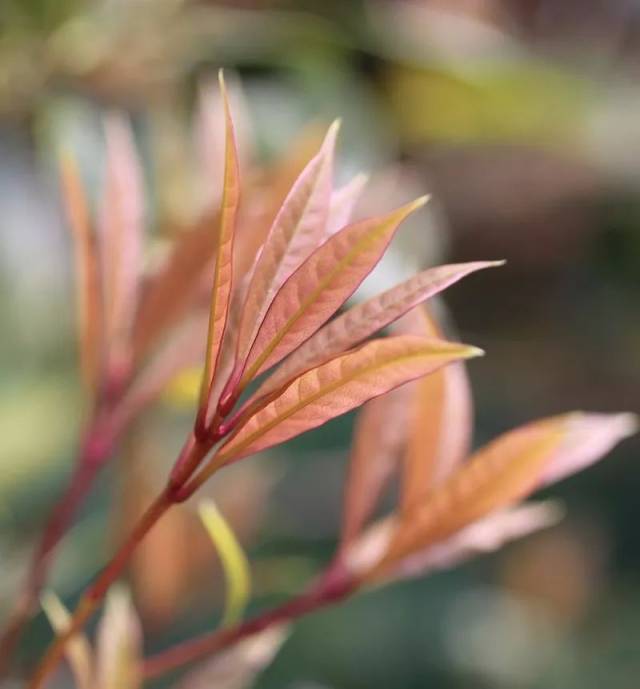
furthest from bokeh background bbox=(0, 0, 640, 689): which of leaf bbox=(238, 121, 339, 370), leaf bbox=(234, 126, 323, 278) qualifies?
leaf bbox=(238, 121, 339, 370)

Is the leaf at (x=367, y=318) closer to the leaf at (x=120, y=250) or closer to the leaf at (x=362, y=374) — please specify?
the leaf at (x=362, y=374)

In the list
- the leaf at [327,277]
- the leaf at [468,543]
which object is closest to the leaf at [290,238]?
the leaf at [327,277]

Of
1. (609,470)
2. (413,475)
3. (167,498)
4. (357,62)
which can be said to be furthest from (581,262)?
(167,498)

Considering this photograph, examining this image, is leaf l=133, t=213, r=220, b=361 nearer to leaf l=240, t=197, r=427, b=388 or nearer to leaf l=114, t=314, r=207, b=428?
leaf l=114, t=314, r=207, b=428

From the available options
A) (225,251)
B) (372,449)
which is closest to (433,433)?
(372,449)

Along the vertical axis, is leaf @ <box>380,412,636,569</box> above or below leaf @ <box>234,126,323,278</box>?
below

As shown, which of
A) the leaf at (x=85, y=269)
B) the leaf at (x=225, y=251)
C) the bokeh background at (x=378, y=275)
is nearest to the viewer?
the leaf at (x=225, y=251)

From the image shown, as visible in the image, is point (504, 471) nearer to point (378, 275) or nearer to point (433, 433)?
point (433, 433)
